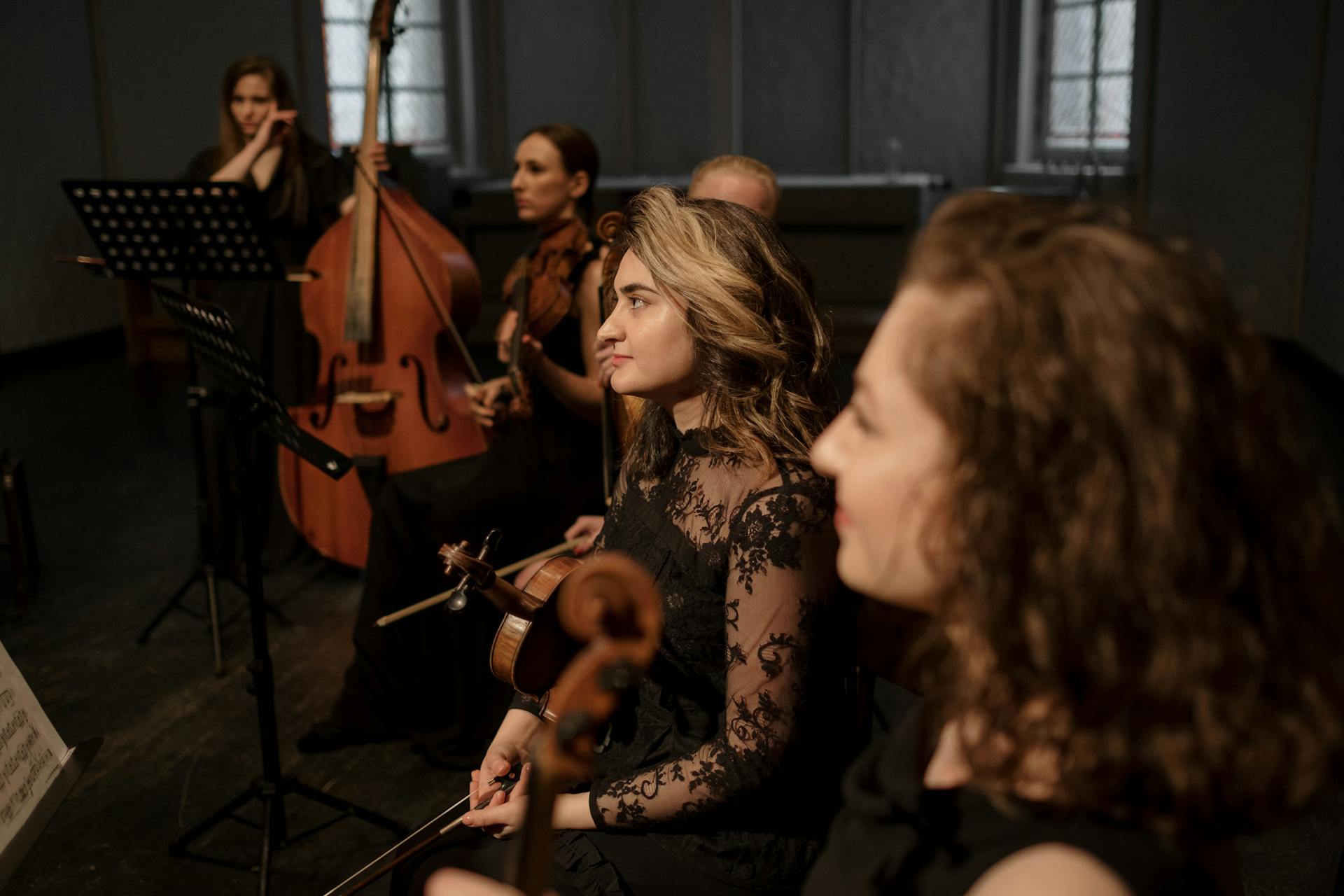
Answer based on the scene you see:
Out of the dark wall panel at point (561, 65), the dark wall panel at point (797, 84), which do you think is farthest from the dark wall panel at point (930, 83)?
the dark wall panel at point (561, 65)

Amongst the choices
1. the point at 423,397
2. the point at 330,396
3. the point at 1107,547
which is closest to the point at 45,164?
the point at 330,396

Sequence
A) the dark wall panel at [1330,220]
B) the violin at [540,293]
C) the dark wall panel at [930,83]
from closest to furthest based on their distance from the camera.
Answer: the violin at [540,293]
the dark wall panel at [1330,220]
the dark wall panel at [930,83]

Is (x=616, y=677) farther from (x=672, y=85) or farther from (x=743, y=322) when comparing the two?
(x=672, y=85)

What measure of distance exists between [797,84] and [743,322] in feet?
29.9

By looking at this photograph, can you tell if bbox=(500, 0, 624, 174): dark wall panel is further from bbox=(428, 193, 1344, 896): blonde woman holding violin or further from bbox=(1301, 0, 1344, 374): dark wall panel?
bbox=(428, 193, 1344, 896): blonde woman holding violin

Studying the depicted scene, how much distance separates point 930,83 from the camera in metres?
10.0

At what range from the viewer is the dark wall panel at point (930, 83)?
9.84 m

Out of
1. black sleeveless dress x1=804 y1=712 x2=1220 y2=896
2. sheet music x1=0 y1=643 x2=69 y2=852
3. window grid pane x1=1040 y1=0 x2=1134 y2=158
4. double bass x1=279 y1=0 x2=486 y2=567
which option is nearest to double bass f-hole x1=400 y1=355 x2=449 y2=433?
double bass x1=279 y1=0 x2=486 y2=567

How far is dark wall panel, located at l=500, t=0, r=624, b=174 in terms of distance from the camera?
1037 cm

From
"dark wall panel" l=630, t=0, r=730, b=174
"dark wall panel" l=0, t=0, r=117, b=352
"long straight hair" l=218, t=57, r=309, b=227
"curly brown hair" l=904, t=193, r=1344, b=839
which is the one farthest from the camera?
"dark wall panel" l=630, t=0, r=730, b=174

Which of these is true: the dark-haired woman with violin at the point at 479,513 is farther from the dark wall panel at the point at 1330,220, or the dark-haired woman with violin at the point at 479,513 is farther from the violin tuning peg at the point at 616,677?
the dark wall panel at the point at 1330,220

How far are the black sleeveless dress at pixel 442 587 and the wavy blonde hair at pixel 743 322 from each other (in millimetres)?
1451

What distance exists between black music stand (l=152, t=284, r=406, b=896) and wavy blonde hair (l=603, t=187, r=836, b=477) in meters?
0.79

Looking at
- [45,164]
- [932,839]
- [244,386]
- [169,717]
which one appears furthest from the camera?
[45,164]
